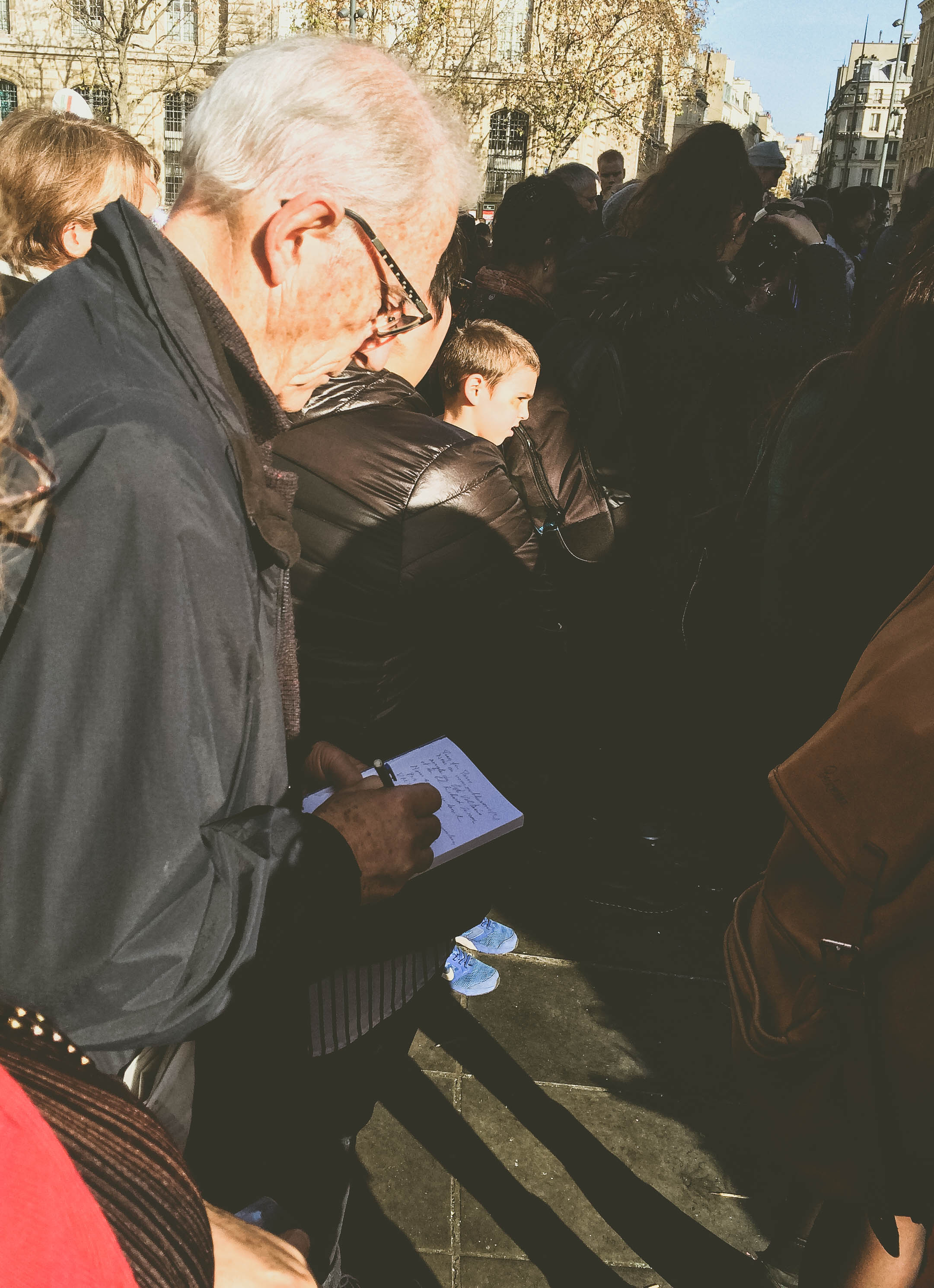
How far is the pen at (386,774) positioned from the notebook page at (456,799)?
0.01 meters

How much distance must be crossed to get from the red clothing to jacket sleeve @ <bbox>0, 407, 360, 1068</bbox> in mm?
378

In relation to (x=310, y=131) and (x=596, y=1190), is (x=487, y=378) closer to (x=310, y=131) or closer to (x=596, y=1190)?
(x=310, y=131)

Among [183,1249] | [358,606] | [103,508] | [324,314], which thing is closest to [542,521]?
Result: [358,606]

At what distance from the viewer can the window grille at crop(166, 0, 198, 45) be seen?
110 ft

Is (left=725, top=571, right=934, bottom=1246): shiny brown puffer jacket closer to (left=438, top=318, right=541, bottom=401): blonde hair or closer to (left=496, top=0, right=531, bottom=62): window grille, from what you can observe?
(left=438, top=318, right=541, bottom=401): blonde hair

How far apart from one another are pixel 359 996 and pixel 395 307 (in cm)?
112

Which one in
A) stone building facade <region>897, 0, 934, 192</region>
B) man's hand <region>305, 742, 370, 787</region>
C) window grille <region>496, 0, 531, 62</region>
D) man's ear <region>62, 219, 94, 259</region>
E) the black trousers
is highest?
stone building facade <region>897, 0, 934, 192</region>

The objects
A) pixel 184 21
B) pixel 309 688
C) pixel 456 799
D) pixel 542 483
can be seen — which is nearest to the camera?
pixel 456 799

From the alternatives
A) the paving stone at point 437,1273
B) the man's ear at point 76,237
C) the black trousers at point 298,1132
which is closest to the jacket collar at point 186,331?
the black trousers at point 298,1132

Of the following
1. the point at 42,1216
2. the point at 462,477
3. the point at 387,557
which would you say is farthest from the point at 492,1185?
the point at 42,1216

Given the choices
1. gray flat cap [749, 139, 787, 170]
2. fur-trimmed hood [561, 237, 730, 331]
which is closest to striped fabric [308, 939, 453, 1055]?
fur-trimmed hood [561, 237, 730, 331]

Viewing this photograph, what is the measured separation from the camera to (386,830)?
1.46 metres

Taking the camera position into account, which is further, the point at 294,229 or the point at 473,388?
the point at 473,388

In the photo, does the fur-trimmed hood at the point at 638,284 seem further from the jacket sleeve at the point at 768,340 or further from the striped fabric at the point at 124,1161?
the striped fabric at the point at 124,1161
